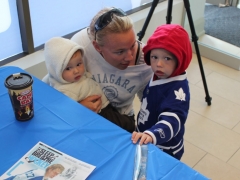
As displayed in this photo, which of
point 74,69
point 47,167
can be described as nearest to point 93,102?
point 74,69

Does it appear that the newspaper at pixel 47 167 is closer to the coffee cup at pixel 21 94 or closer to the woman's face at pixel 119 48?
the coffee cup at pixel 21 94

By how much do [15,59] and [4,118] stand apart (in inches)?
39.8

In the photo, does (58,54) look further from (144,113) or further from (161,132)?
(161,132)

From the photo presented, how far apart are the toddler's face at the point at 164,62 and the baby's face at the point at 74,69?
342mm

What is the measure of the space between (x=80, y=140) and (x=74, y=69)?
415 mm

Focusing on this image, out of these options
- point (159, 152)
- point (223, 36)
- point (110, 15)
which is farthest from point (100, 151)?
point (223, 36)

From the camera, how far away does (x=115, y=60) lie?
142cm

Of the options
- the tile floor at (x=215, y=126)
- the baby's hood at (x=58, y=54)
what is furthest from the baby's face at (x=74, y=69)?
the tile floor at (x=215, y=126)

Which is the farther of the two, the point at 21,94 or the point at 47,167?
the point at 21,94

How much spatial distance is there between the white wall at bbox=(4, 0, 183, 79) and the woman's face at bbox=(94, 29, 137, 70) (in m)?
0.77

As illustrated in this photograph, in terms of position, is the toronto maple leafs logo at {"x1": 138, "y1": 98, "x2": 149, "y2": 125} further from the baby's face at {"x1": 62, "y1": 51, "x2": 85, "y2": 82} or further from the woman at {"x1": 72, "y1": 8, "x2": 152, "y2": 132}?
the baby's face at {"x1": 62, "y1": 51, "x2": 85, "y2": 82}

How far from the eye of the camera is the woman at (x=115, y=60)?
132cm

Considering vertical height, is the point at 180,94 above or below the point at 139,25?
above

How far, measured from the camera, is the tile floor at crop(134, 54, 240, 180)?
2.04m
